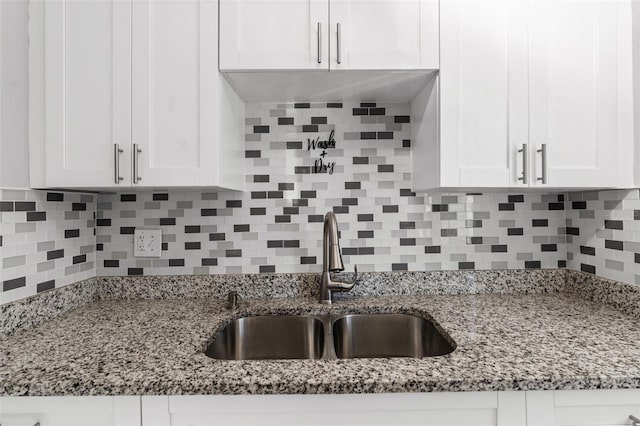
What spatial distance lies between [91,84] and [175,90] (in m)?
0.28

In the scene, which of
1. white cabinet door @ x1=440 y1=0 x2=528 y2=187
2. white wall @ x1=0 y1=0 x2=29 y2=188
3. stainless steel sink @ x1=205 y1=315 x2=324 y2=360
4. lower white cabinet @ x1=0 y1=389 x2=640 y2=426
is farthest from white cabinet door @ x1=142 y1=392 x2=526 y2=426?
white wall @ x1=0 y1=0 x2=29 y2=188

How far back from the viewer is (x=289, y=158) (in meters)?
1.67

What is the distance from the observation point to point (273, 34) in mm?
1307

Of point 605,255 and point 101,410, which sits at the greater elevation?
point 605,255

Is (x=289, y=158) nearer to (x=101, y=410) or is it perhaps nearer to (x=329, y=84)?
(x=329, y=84)

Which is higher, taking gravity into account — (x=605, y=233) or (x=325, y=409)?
(x=605, y=233)

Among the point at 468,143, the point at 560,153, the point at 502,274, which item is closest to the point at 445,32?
the point at 468,143

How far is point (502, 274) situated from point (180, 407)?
4.56 feet

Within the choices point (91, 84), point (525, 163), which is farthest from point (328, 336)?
point (91, 84)

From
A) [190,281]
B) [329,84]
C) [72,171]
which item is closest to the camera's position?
[72,171]

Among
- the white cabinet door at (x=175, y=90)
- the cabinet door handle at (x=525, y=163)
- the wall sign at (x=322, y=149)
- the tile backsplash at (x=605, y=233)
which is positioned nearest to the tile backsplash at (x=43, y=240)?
the white cabinet door at (x=175, y=90)

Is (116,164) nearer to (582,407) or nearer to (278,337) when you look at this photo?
(278,337)

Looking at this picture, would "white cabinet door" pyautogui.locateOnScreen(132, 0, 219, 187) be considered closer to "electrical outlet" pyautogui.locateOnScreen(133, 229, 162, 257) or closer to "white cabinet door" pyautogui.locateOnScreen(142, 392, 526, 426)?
"electrical outlet" pyautogui.locateOnScreen(133, 229, 162, 257)

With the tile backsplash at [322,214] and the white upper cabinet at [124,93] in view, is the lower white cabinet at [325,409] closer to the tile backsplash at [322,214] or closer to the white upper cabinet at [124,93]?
the white upper cabinet at [124,93]
